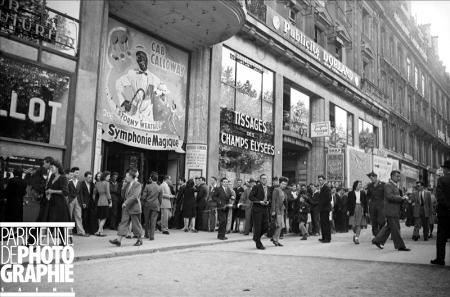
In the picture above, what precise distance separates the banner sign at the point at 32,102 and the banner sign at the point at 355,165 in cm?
1689

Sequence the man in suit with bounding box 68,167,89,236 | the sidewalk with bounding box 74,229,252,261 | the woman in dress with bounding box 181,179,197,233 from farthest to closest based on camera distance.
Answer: the woman in dress with bounding box 181,179,197,233
the man in suit with bounding box 68,167,89,236
the sidewalk with bounding box 74,229,252,261

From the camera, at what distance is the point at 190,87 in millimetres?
17469

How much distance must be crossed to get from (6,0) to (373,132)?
97.1 feet

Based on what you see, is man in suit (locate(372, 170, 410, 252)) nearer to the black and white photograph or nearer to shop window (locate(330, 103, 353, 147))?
the black and white photograph

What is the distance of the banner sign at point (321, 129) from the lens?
76.2 ft

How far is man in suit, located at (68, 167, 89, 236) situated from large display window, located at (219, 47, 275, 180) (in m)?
7.43

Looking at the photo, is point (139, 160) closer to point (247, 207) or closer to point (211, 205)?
point (211, 205)

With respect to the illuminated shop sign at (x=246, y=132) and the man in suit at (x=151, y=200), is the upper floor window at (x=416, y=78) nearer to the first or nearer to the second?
the illuminated shop sign at (x=246, y=132)

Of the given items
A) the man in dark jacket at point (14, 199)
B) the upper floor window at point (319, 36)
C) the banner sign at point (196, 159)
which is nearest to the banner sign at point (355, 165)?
the upper floor window at point (319, 36)

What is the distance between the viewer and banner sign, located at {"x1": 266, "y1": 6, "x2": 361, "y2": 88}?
69.8 ft

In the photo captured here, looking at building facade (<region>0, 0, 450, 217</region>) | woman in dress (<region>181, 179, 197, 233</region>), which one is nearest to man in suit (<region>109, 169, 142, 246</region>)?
building facade (<region>0, 0, 450, 217</region>)

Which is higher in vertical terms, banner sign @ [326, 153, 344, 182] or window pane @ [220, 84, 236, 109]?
window pane @ [220, 84, 236, 109]

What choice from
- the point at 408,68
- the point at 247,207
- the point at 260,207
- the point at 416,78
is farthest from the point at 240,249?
the point at 416,78

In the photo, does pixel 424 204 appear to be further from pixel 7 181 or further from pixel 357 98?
pixel 357 98
